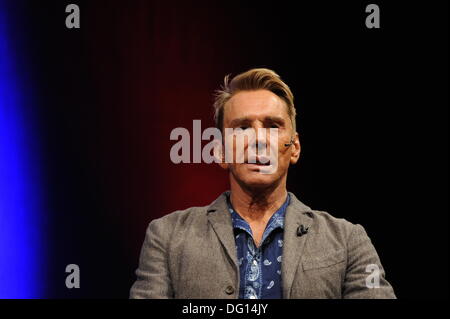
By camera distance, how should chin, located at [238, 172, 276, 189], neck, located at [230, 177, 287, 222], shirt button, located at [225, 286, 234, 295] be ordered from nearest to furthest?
shirt button, located at [225, 286, 234, 295] → chin, located at [238, 172, 276, 189] → neck, located at [230, 177, 287, 222]

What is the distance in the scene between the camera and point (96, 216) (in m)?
2.60

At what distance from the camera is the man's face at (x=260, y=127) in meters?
2.16

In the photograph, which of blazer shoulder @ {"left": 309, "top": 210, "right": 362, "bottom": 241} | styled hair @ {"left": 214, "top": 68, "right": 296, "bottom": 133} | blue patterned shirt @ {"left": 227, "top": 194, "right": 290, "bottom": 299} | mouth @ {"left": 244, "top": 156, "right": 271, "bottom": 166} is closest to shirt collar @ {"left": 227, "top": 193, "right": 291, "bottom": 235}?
blue patterned shirt @ {"left": 227, "top": 194, "right": 290, "bottom": 299}

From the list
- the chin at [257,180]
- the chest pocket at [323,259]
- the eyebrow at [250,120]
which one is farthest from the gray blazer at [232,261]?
the eyebrow at [250,120]

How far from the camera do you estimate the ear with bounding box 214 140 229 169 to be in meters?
2.34

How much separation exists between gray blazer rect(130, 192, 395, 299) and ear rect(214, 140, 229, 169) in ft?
0.73

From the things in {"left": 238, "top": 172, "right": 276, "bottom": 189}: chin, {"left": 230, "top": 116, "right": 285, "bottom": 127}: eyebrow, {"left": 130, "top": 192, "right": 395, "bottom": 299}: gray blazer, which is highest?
{"left": 230, "top": 116, "right": 285, "bottom": 127}: eyebrow

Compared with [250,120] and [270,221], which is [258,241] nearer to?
[270,221]

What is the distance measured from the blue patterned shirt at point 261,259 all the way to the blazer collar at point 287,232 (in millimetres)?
44

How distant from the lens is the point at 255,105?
7.27 ft

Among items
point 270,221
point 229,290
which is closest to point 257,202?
point 270,221

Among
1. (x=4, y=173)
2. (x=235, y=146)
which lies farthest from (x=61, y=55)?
(x=235, y=146)

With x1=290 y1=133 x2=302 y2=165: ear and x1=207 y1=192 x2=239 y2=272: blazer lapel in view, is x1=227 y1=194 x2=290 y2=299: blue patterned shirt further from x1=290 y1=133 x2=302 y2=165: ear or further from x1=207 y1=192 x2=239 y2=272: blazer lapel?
x1=290 y1=133 x2=302 y2=165: ear

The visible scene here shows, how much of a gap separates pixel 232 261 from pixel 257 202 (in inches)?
12.8
